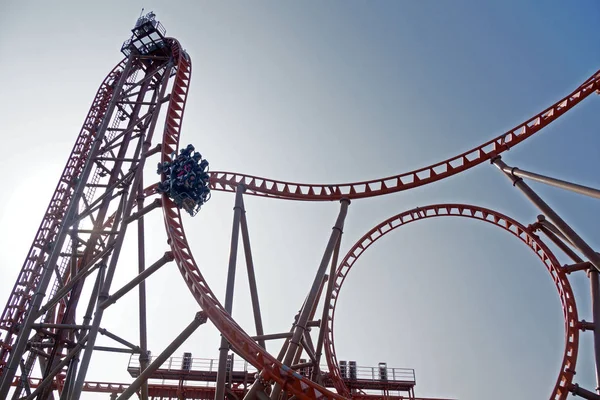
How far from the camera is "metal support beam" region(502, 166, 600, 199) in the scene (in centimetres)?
802

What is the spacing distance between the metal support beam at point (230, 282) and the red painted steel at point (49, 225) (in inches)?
148

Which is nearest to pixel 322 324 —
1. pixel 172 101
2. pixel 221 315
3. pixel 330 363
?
pixel 330 363

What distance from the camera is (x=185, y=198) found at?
1028 cm

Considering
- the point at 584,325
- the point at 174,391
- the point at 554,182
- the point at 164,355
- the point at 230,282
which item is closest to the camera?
the point at 164,355

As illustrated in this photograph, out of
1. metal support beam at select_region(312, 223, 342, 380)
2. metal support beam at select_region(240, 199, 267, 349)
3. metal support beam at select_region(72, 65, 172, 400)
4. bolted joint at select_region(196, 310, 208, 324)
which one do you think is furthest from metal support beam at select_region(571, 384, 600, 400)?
metal support beam at select_region(72, 65, 172, 400)

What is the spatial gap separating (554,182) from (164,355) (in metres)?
7.80

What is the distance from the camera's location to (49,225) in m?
11.3

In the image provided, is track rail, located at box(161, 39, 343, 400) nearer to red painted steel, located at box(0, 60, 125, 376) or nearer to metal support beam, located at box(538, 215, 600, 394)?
red painted steel, located at box(0, 60, 125, 376)

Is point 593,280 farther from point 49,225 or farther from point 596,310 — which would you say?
point 49,225

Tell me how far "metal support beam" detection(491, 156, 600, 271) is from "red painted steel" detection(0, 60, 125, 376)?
9.87 m

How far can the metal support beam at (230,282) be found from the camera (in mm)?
8758

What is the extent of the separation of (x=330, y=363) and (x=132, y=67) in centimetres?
993

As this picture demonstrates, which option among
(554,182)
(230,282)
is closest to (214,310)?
(230,282)

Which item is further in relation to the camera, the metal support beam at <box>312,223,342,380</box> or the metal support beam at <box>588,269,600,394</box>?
the metal support beam at <box>312,223,342,380</box>
